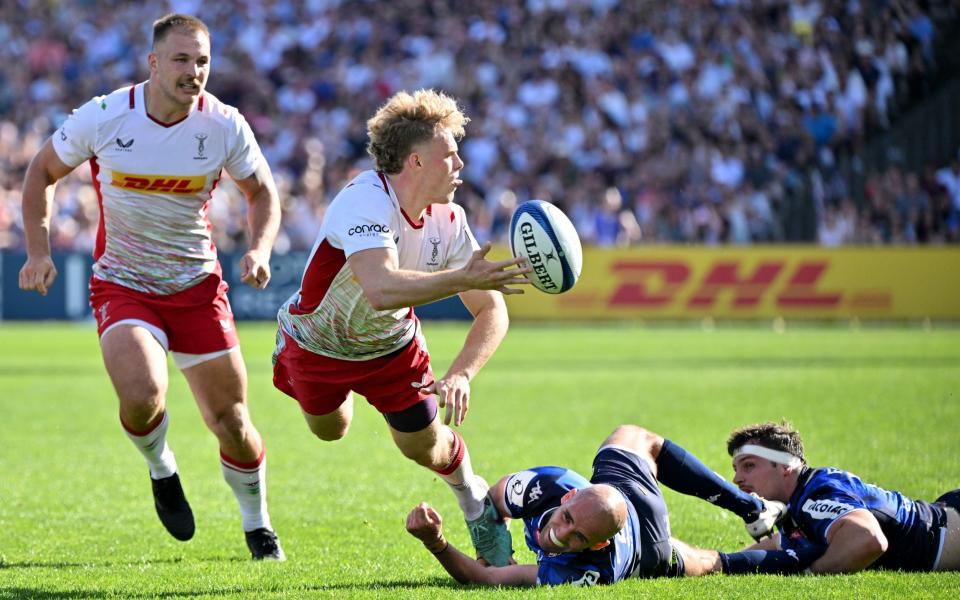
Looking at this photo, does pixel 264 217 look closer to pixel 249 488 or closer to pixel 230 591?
pixel 249 488

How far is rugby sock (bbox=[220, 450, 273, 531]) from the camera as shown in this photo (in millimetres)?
6652

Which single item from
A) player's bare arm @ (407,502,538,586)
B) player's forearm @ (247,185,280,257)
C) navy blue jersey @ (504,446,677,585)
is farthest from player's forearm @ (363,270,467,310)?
player's forearm @ (247,185,280,257)

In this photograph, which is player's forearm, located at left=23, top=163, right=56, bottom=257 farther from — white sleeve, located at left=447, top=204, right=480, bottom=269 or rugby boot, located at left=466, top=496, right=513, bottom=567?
rugby boot, located at left=466, top=496, right=513, bottom=567

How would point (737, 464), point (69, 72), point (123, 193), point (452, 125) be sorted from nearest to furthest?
point (452, 125) < point (737, 464) < point (123, 193) < point (69, 72)

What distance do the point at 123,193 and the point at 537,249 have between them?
250cm

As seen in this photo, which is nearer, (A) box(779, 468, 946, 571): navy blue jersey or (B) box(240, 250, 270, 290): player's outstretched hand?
(A) box(779, 468, 946, 571): navy blue jersey

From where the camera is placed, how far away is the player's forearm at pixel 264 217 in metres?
6.71

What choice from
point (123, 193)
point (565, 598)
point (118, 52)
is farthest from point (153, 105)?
point (118, 52)

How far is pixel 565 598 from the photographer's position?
5.17 metres

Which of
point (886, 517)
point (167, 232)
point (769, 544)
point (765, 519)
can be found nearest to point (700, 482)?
point (765, 519)

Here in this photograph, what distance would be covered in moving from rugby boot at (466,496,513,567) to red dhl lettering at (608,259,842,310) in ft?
58.9

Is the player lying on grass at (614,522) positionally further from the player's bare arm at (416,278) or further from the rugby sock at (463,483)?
the player's bare arm at (416,278)

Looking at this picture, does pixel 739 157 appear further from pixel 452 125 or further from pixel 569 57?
pixel 452 125

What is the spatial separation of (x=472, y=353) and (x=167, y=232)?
205 centimetres
